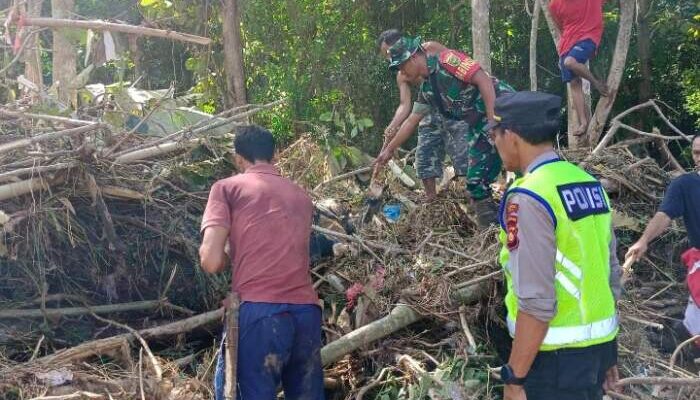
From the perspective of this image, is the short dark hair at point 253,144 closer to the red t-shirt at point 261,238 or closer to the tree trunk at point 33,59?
the red t-shirt at point 261,238

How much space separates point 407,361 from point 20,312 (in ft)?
7.68

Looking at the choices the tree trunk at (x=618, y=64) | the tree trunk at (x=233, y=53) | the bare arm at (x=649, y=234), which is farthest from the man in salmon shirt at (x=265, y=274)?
the tree trunk at (x=233, y=53)

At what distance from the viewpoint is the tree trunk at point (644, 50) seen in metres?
10.9

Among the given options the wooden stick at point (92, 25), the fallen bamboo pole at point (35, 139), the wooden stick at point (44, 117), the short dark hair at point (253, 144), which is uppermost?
the wooden stick at point (92, 25)

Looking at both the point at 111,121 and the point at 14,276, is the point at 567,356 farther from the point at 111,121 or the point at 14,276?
the point at 111,121

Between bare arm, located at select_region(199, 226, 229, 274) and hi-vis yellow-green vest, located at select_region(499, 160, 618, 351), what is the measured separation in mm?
1332

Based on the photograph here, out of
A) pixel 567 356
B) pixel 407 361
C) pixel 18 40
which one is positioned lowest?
pixel 407 361

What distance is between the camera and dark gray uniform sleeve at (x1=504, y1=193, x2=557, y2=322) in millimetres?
2338

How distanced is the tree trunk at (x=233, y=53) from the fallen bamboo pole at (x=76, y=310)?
17.6 feet

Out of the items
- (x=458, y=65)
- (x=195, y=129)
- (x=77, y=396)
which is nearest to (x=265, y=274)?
(x=77, y=396)

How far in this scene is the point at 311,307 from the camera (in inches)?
141

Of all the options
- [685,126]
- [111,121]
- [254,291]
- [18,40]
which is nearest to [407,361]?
[254,291]

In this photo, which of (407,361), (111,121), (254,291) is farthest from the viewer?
(111,121)

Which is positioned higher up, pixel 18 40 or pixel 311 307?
pixel 18 40
